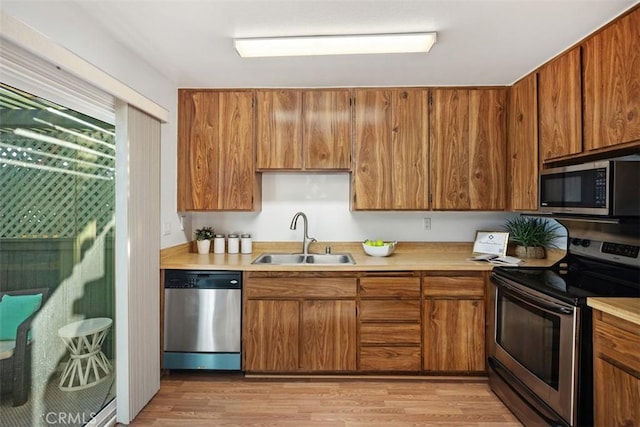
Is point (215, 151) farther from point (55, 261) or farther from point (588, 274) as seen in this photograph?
point (588, 274)

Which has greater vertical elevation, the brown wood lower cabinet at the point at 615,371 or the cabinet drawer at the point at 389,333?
the brown wood lower cabinet at the point at 615,371

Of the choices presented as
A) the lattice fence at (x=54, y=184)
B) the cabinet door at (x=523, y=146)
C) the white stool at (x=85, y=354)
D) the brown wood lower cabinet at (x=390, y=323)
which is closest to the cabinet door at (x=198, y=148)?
the lattice fence at (x=54, y=184)

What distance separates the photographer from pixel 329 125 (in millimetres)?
2775

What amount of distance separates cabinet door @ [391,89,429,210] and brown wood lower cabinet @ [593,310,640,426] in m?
1.50

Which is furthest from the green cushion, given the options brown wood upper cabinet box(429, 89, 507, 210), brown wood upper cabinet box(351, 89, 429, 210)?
brown wood upper cabinet box(429, 89, 507, 210)

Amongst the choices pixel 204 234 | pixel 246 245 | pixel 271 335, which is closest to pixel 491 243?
pixel 271 335

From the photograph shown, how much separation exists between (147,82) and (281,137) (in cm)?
103

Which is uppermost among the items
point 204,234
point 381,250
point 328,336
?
point 204,234

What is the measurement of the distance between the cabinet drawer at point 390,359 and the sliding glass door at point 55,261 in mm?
Answer: 1683

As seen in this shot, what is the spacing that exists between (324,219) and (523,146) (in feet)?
5.60

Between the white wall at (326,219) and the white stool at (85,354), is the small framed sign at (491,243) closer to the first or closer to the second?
the white wall at (326,219)

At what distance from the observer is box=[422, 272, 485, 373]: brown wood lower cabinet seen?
8.07 feet

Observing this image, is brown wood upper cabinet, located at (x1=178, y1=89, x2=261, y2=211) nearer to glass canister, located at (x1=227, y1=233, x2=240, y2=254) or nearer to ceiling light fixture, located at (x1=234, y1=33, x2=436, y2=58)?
glass canister, located at (x1=227, y1=233, x2=240, y2=254)

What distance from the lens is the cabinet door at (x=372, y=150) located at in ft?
9.05
